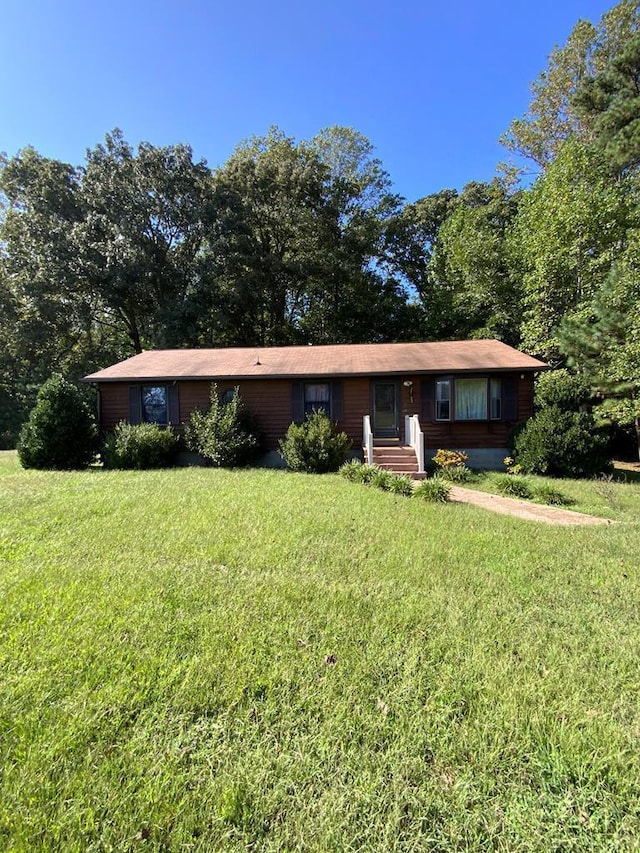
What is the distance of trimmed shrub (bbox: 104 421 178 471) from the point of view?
35.7 feet

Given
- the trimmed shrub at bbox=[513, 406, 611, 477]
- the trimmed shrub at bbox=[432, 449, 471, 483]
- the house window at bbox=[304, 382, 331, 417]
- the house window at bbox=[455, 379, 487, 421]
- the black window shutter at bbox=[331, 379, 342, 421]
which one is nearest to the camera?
the trimmed shrub at bbox=[513, 406, 611, 477]

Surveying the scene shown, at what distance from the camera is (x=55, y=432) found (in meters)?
10.8

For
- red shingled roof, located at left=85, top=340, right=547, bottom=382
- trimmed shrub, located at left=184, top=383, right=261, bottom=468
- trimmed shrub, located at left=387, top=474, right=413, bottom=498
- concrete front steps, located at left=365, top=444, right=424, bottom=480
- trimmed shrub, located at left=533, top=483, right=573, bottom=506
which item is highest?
red shingled roof, located at left=85, top=340, right=547, bottom=382

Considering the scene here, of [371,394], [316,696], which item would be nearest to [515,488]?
[371,394]

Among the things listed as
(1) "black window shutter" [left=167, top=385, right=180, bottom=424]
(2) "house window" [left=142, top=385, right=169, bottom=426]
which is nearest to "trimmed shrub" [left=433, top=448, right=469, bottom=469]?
(1) "black window shutter" [left=167, top=385, right=180, bottom=424]

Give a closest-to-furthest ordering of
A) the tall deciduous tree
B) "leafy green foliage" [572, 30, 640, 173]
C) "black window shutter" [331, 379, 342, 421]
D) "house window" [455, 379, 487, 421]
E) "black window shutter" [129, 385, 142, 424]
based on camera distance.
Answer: "house window" [455, 379, 487, 421] → "leafy green foliage" [572, 30, 640, 173] → "black window shutter" [331, 379, 342, 421] → "black window shutter" [129, 385, 142, 424] → the tall deciduous tree

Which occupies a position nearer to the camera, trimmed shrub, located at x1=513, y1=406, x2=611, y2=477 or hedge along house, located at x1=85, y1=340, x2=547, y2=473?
trimmed shrub, located at x1=513, y1=406, x2=611, y2=477

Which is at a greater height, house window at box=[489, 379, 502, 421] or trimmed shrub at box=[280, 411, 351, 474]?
house window at box=[489, 379, 502, 421]

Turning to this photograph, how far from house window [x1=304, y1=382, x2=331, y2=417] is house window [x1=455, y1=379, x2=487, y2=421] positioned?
3.93m

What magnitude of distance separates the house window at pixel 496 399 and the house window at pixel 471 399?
0.20 meters

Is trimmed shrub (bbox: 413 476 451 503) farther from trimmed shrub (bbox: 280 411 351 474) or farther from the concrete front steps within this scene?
trimmed shrub (bbox: 280 411 351 474)

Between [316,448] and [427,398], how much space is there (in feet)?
13.1

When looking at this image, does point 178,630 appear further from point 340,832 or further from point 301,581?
point 340,832

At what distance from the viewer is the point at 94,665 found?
2590 mm
